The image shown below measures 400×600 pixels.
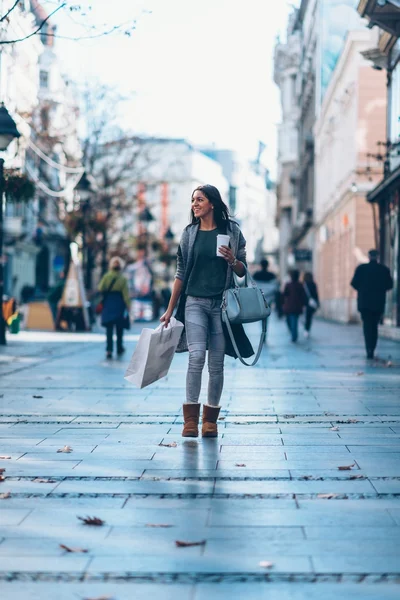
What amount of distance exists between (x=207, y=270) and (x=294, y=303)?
16.2 metres

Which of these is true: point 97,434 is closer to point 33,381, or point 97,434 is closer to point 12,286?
point 33,381

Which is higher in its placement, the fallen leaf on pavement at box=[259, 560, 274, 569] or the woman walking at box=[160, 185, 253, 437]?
the woman walking at box=[160, 185, 253, 437]

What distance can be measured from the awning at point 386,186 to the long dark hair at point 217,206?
18.6 m

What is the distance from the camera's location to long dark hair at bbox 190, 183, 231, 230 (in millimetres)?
8391

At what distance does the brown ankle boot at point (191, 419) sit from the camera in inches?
336

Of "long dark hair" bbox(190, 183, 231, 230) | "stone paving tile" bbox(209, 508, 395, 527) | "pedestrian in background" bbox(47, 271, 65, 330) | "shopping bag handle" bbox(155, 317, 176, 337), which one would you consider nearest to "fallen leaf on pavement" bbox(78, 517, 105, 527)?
"stone paving tile" bbox(209, 508, 395, 527)

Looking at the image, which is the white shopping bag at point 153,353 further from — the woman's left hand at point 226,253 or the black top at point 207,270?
the woman's left hand at point 226,253

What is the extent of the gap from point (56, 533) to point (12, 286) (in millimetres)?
62348

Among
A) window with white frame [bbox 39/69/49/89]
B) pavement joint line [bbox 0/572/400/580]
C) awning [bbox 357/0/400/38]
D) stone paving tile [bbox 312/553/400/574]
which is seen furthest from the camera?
window with white frame [bbox 39/69/49/89]

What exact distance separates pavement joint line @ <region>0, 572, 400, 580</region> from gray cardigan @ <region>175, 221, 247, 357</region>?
4107 mm

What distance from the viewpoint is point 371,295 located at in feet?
60.5

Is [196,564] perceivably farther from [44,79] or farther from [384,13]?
[44,79]

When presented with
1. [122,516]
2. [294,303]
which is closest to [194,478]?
[122,516]

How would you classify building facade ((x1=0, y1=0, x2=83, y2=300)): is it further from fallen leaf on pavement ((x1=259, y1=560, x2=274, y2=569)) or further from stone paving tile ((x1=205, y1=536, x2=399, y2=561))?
fallen leaf on pavement ((x1=259, y1=560, x2=274, y2=569))
